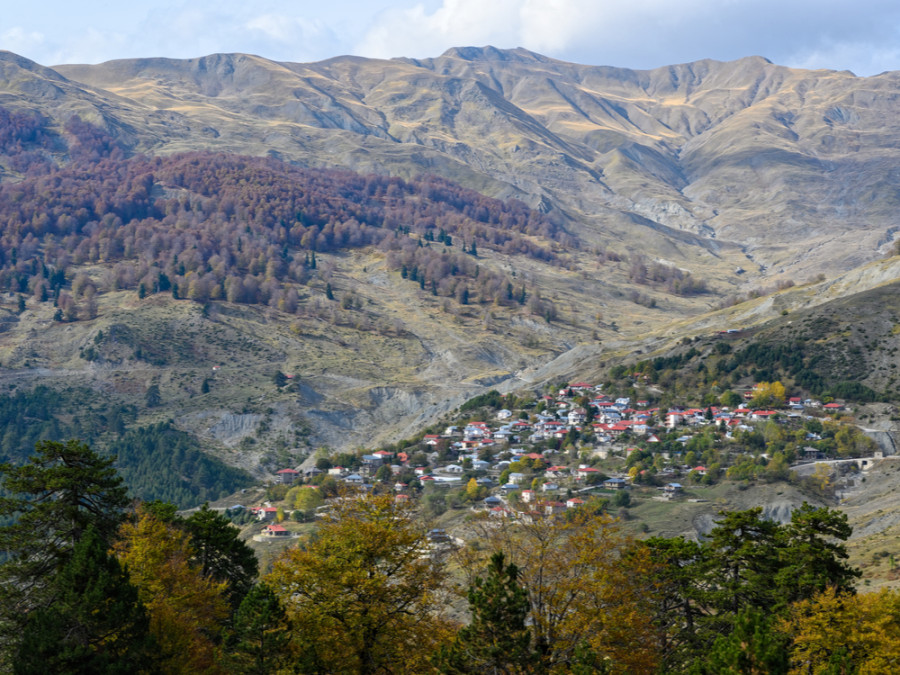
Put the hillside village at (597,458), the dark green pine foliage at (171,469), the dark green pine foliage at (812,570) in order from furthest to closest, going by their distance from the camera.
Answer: the dark green pine foliage at (171,469) < the hillside village at (597,458) < the dark green pine foliage at (812,570)

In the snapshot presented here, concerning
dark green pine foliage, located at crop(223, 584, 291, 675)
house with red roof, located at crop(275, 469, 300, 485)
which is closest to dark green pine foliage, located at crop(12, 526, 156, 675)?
dark green pine foliage, located at crop(223, 584, 291, 675)

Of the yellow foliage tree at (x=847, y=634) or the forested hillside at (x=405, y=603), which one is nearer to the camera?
the forested hillside at (x=405, y=603)

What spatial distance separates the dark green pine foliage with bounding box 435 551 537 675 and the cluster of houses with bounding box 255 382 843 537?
61090 millimetres

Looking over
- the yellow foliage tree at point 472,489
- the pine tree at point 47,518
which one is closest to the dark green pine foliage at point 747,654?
the pine tree at point 47,518

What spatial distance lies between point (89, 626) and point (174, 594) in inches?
234

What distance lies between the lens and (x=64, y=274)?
198 meters

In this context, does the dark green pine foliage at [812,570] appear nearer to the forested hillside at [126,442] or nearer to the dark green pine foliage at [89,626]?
the dark green pine foliage at [89,626]

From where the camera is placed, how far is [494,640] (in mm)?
26516

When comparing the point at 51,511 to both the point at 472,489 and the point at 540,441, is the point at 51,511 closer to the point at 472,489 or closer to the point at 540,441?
the point at 472,489

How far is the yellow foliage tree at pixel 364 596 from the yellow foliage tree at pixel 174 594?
4.45 meters

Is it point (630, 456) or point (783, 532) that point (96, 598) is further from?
point (630, 456)

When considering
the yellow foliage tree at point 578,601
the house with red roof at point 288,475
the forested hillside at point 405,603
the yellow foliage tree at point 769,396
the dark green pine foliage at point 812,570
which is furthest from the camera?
the house with red roof at point 288,475

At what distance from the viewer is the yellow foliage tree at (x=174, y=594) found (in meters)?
30.6

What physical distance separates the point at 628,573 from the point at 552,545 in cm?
454
